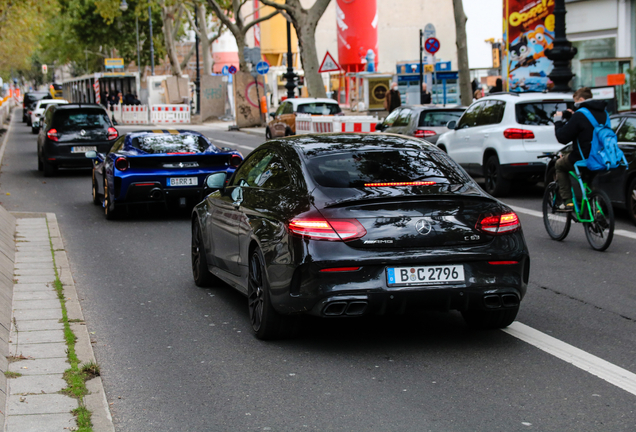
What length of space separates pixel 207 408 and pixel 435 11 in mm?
81709

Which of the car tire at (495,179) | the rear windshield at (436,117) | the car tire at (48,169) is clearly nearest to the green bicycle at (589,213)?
the car tire at (495,179)

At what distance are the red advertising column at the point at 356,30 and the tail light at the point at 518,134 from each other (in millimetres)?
53197

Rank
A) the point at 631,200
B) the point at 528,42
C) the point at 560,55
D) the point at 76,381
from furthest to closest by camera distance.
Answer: the point at 528,42
the point at 560,55
the point at 631,200
the point at 76,381

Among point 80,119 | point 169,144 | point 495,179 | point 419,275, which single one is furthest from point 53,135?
point 419,275

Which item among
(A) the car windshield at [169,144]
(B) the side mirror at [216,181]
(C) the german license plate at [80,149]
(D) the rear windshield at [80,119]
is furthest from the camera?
(D) the rear windshield at [80,119]

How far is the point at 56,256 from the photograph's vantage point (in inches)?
381

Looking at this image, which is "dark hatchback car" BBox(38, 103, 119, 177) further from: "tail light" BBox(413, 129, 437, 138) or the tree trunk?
the tree trunk

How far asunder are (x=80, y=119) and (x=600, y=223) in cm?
1537

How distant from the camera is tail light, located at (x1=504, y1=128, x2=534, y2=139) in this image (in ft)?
49.5

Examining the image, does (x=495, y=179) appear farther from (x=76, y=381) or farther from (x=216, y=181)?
(x=76, y=381)

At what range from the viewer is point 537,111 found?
15266 millimetres

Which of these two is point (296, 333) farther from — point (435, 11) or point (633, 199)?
point (435, 11)

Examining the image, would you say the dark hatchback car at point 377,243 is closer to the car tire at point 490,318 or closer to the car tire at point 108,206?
the car tire at point 490,318

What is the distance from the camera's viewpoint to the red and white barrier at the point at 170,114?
53406 millimetres
